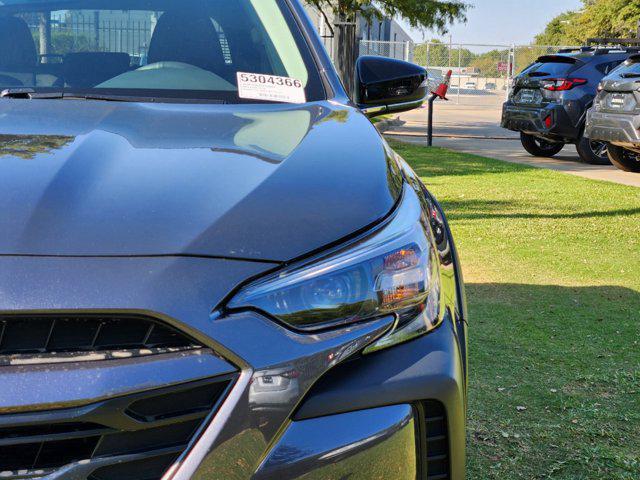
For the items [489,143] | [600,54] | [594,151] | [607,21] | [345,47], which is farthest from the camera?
[607,21]

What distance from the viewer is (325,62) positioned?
2.74 m

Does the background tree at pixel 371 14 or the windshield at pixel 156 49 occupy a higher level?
the background tree at pixel 371 14

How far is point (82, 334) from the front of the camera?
1351mm

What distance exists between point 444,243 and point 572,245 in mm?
4948

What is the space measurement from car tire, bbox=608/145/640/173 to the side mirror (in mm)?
9289

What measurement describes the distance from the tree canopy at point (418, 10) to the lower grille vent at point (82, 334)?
17.1 metres

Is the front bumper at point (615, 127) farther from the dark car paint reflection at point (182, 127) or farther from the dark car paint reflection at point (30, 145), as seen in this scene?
the dark car paint reflection at point (30, 145)

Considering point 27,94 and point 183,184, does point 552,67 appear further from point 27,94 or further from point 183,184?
point 183,184

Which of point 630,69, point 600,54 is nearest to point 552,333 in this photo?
point 630,69

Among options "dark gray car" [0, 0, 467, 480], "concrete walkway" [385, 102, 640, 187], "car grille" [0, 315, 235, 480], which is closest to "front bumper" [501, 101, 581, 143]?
"concrete walkway" [385, 102, 640, 187]

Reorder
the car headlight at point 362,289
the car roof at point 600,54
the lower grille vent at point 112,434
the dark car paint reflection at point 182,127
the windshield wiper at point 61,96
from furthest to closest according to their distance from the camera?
the car roof at point 600,54
the windshield wiper at point 61,96
the dark car paint reflection at point 182,127
the car headlight at point 362,289
the lower grille vent at point 112,434

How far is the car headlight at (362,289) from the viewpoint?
1438 millimetres

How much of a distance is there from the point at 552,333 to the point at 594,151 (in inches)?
365

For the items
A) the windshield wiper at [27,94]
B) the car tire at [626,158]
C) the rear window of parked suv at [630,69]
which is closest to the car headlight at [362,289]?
the windshield wiper at [27,94]
